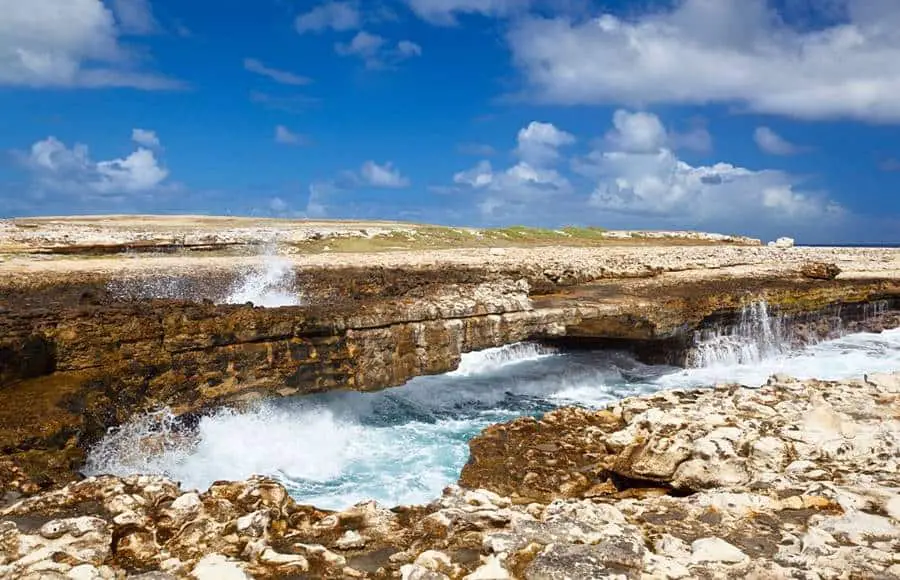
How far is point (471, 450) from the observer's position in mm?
10031

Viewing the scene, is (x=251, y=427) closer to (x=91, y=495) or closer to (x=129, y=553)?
(x=91, y=495)

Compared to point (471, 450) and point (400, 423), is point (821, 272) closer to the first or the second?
point (400, 423)

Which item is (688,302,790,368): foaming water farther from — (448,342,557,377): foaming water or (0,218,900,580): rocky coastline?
(448,342,557,377): foaming water

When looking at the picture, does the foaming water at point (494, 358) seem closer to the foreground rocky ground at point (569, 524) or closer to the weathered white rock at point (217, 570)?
the foreground rocky ground at point (569, 524)

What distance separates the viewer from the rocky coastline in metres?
5.16

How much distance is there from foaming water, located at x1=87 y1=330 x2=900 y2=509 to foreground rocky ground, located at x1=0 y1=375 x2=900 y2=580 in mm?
3413

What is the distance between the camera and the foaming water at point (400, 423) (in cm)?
1030

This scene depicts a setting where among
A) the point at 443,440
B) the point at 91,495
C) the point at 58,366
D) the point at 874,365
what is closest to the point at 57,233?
the point at 58,366

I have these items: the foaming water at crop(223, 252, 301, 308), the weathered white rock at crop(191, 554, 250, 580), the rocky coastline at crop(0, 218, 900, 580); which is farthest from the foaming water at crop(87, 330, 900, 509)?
the foaming water at crop(223, 252, 301, 308)

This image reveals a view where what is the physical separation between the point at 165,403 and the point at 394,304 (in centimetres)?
490

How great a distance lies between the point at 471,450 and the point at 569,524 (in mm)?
4463

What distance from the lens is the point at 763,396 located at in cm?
985

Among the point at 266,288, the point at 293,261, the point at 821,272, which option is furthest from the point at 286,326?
the point at 821,272

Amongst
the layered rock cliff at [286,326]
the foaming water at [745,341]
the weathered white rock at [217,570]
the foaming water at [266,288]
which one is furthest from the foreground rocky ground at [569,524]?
the foaming water at [266,288]
